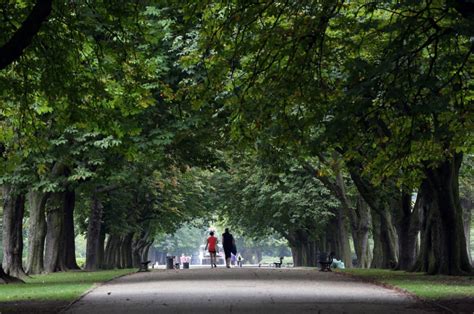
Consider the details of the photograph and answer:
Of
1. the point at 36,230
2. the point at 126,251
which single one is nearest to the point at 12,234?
the point at 36,230

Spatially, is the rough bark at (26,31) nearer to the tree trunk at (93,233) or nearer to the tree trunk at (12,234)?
the tree trunk at (12,234)

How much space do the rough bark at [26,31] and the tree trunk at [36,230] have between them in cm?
2114

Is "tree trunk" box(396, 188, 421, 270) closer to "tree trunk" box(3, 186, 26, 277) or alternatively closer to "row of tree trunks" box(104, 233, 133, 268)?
"tree trunk" box(3, 186, 26, 277)

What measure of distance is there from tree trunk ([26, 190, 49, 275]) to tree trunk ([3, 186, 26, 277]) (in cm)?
367

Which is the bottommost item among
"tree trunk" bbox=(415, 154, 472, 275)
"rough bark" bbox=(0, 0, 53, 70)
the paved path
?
the paved path

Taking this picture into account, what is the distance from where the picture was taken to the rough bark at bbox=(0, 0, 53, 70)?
12320 millimetres

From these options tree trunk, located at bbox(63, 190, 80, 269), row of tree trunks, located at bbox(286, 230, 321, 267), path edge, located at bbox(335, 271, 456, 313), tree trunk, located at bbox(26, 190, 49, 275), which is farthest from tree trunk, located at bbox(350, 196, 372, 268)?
row of tree trunks, located at bbox(286, 230, 321, 267)

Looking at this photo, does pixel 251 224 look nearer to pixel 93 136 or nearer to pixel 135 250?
pixel 135 250

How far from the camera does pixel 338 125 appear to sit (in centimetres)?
1566

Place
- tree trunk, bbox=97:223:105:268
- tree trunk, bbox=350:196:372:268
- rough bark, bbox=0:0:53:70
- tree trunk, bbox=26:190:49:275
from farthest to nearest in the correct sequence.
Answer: tree trunk, bbox=97:223:105:268
tree trunk, bbox=350:196:372:268
tree trunk, bbox=26:190:49:275
rough bark, bbox=0:0:53:70

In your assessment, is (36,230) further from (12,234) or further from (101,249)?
(101,249)

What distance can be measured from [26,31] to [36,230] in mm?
21925

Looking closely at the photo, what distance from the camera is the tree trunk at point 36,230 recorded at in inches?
1313

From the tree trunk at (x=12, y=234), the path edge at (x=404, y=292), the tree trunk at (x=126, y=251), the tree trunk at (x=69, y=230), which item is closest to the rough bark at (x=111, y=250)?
the tree trunk at (x=126, y=251)
